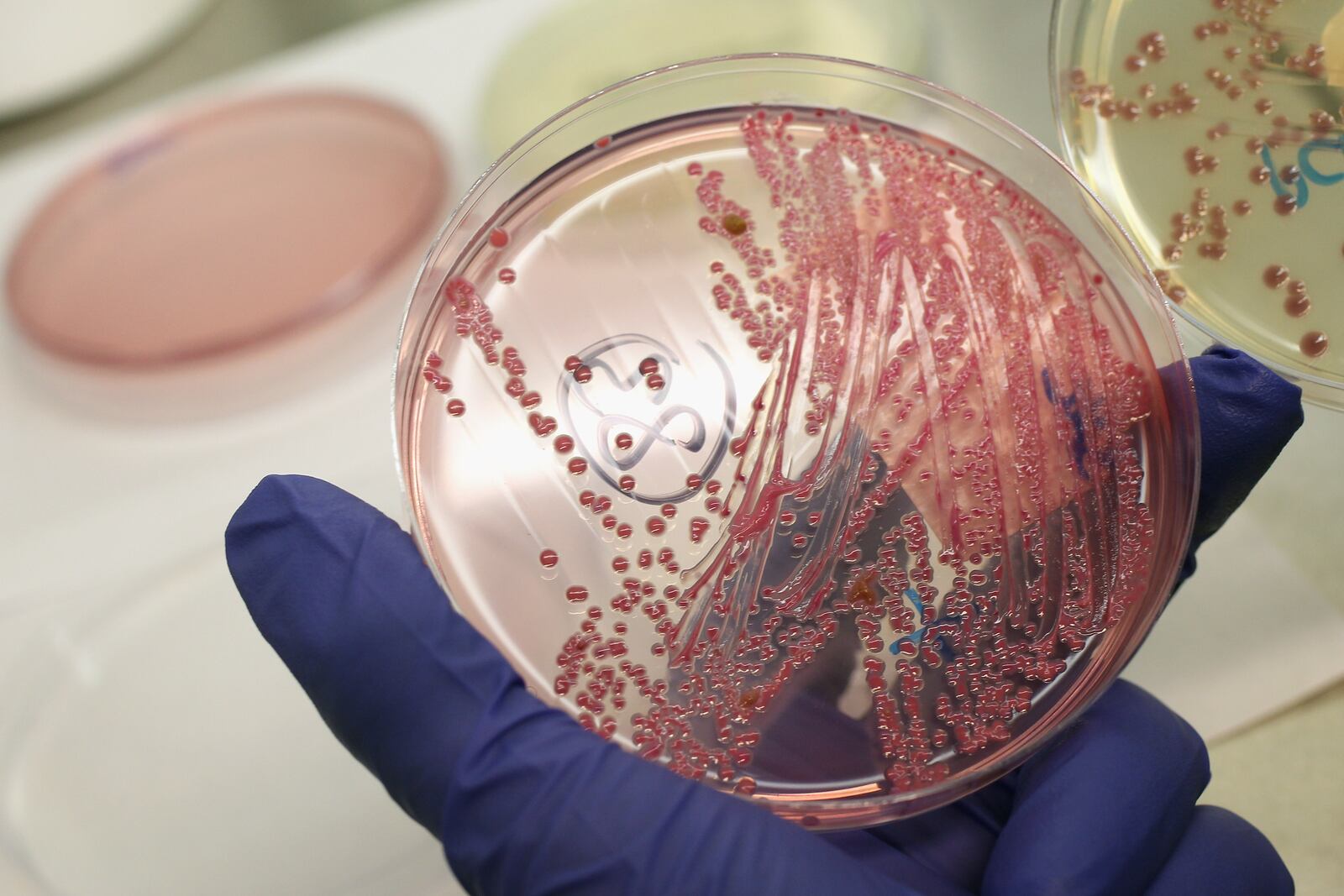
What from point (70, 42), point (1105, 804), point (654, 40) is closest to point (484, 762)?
point (1105, 804)

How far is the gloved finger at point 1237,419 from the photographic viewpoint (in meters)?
0.94

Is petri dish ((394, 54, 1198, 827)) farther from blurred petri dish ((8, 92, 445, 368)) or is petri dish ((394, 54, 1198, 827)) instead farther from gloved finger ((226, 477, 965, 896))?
blurred petri dish ((8, 92, 445, 368))

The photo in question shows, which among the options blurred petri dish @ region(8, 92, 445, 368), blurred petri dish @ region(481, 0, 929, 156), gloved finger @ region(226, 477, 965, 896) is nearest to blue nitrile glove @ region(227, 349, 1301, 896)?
gloved finger @ region(226, 477, 965, 896)

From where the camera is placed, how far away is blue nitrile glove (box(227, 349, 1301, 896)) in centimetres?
77

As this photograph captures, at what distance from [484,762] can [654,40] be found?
1.27m

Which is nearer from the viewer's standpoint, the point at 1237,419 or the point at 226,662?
the point at 1237,419

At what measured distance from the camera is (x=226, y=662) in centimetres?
120

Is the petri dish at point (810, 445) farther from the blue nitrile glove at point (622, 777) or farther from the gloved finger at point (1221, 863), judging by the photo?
the gloved finger at point (1221, 863)

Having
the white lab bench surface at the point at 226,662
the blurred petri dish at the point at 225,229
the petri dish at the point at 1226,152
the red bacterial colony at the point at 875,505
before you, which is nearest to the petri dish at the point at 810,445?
the red bacterial colony at the point at 875,505

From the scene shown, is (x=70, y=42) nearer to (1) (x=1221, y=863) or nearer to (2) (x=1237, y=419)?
(2) (x=1237, y=419)

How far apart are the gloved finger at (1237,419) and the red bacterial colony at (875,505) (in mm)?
80

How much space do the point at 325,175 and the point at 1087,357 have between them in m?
1.24

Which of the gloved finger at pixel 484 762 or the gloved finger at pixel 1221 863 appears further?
the gloved finger at pixel 1221 863

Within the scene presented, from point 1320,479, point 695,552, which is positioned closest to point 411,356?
point 695,552
